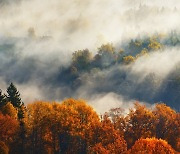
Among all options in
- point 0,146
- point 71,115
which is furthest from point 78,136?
point 0,146

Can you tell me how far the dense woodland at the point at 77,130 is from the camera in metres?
124

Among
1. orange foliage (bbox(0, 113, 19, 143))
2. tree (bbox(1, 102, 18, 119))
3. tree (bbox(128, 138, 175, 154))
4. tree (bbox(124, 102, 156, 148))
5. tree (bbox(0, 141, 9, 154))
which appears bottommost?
tree (bbox(0, 141, 9, 154))

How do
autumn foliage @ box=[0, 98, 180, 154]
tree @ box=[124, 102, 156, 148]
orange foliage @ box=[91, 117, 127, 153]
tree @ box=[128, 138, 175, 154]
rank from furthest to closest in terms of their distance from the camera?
1. tree @ box=[124, 102, 156, 148]
2. orange foliage @ box=[91, 117, 127, 153]
3. autumn foliage @ box=[0, 98, 180, 154]
4. tree @ box=[128, 138, 175, 154]

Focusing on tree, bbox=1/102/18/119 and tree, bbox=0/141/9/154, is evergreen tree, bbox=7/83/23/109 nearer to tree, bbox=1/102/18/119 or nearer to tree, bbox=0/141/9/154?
tree, bbox=1/102/18/119

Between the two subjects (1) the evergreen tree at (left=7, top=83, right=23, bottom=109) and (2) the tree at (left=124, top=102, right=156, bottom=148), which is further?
(1) the evergreen tree at (left=7, top=83, right=23, bottom=109)

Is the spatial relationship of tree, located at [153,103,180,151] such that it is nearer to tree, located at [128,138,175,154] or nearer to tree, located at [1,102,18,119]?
tree, located at [128,138,175,154]

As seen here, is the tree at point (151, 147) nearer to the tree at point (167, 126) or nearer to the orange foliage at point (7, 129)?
the tree at point (167, 126)

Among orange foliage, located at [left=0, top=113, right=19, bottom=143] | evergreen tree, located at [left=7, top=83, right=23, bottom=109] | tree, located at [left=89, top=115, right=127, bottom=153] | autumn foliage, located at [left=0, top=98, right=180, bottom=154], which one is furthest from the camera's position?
evergreen tree, located at [left=7, top=83, right=23, bottom=109]

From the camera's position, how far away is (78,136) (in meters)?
133

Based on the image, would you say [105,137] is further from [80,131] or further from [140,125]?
[140,125]

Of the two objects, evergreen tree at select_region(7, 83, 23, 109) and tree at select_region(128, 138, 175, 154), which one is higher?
evergreen tree at select_region(7, 83, 23, 109)

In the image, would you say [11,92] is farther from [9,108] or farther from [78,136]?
[78,136]

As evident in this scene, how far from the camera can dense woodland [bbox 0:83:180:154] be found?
12356cm

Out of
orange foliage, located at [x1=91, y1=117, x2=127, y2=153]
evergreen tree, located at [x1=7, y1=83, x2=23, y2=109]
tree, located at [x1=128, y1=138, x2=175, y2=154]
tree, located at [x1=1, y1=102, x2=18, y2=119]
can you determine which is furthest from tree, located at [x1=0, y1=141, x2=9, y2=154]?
tree, located at [x1=128, y1=138, x2=175, y2=154]
